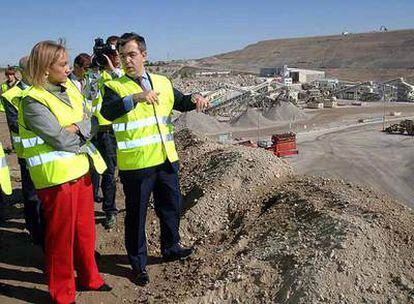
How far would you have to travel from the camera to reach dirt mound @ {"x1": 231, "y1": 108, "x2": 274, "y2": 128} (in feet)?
119

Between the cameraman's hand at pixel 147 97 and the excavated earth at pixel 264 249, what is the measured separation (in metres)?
1.53

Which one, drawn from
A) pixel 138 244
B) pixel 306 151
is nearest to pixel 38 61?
pixel 138 244

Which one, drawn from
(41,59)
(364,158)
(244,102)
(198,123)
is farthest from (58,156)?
(244,102)

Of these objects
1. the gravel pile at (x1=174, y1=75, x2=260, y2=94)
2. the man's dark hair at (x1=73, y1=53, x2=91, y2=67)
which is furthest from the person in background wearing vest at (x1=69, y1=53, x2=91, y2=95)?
the gravel pile at (x1=174, y1=75, x2=260, y2=94)

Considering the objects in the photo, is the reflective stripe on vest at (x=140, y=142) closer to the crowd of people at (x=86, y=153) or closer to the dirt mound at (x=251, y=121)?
the crowd of people at (x=86, y=153)

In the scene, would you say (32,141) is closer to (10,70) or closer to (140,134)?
(140,134)

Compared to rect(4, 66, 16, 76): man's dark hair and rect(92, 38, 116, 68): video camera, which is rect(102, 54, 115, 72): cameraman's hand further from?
rect(4, 66, 16, 76): man's dark hair

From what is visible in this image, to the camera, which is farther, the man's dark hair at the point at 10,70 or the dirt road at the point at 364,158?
the dirt road at the point at 364,158

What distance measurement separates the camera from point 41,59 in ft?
11.5

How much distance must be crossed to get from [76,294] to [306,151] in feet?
75.1

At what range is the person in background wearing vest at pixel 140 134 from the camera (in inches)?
159

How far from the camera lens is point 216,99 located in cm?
4247

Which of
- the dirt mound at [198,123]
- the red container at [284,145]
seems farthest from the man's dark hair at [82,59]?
the dirt mound at [198,123]

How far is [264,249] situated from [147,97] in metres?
1.63
